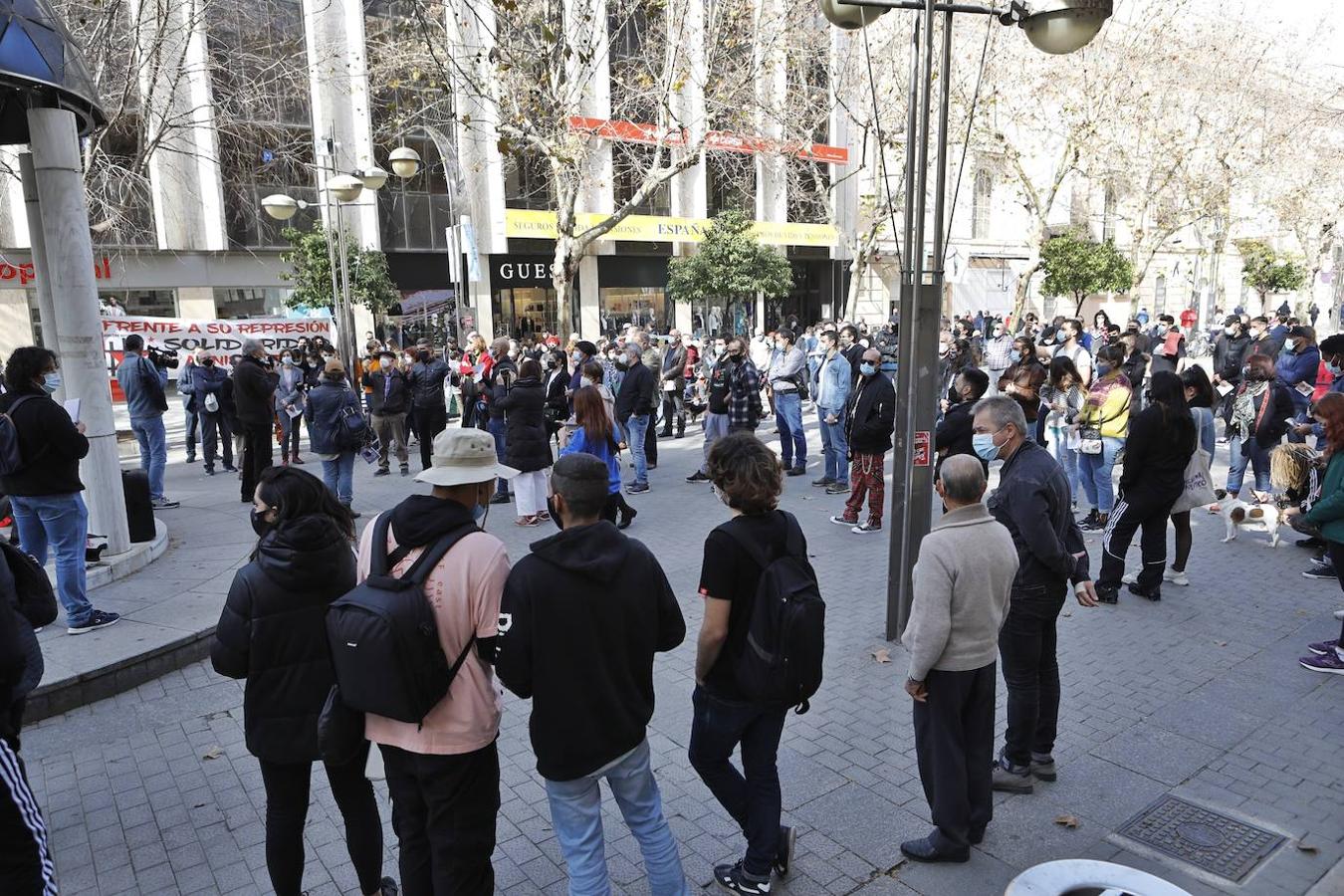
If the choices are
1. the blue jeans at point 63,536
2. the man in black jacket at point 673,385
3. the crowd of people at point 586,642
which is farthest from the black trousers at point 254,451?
the man in black jacket at point 673,385

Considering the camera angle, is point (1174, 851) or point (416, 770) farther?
point (1174, 851)

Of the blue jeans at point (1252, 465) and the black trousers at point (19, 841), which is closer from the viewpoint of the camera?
the black trousers at point (19, 841)

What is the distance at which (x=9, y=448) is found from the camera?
212 inches

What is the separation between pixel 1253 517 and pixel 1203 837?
5.52m

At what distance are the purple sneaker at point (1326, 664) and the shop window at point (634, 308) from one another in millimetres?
28296

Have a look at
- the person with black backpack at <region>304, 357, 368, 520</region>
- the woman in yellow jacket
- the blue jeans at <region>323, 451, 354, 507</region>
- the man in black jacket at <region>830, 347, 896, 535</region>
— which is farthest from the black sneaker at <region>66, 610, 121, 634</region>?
the woman in yellow jacket

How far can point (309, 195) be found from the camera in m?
26.6

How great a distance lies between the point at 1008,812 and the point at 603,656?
2375 millimetres

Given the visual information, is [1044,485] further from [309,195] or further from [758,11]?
[309,195]

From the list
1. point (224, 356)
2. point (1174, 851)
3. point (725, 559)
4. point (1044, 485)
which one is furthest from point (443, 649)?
point (224, 356)

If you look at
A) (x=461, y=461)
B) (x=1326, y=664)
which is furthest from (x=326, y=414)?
(x=1326, y=664)

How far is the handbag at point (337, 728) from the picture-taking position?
2.89 metres

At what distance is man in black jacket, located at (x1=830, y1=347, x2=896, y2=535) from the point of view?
28.7ft

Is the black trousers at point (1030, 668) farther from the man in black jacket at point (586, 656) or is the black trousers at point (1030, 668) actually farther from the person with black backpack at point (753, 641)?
the man in black jacket at point (586, 656)
